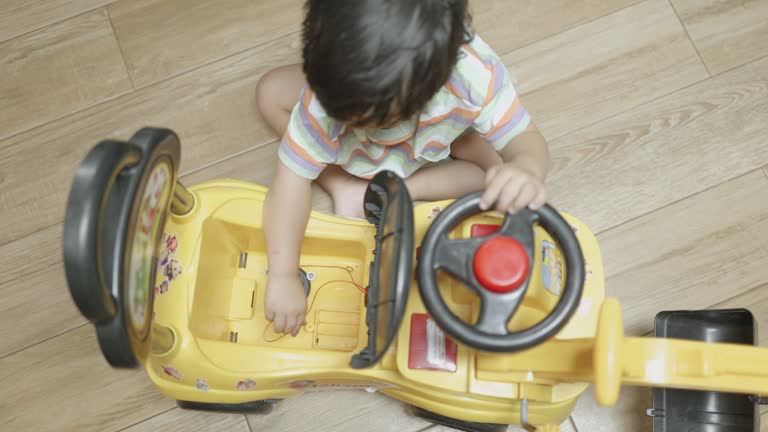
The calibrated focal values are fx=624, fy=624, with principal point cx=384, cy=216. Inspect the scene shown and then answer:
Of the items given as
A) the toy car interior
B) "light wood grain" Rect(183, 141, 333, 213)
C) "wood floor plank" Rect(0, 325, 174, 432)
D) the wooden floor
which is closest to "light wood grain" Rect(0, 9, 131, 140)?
the wooden floor

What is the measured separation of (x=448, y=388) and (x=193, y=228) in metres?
0.31

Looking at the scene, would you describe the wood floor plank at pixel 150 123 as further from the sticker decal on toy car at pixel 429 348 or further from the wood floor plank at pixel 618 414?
the wood floor plank at pixel 618 414

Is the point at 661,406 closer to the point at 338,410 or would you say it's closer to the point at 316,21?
the point at 338,410

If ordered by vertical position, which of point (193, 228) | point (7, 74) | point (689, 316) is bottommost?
point (689, 316)

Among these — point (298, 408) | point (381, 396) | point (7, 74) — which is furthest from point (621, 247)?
point (7, 74)

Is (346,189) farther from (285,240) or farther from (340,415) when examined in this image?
(340,415)

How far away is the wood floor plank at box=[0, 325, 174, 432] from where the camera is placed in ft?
2.68

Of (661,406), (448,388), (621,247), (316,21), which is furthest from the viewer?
(621,247)

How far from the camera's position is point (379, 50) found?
0.46 metres

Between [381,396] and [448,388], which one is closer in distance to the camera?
[448,388]

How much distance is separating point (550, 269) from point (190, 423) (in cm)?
53

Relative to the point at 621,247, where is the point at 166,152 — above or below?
above

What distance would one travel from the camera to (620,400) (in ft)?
2.66

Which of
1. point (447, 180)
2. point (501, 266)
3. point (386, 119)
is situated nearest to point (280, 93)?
point (447, 180)
